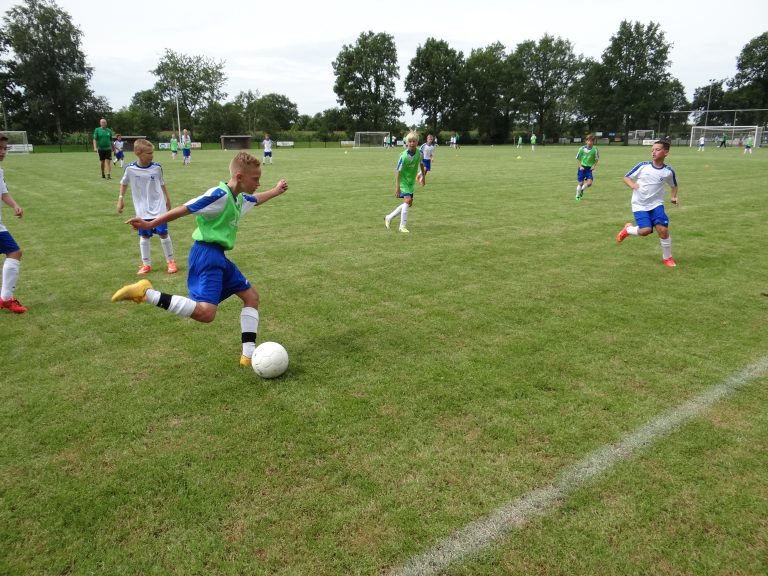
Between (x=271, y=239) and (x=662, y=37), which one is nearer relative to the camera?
(x=271, y=239)

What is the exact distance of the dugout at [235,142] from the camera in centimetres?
6388

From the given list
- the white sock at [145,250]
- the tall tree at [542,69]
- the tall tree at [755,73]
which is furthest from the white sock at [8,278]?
the tall tree at [755,73]

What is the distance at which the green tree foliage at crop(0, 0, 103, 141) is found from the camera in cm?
6531

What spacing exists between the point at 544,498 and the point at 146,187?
739cm

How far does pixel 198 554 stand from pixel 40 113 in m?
80.9

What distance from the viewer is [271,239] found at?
10.4 meters

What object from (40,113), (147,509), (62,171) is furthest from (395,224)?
(40,113)

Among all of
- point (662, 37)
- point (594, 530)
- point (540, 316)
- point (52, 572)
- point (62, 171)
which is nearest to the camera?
point (52, 572)

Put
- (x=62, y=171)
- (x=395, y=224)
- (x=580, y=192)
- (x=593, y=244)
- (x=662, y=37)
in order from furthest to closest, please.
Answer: (x=662, y=37) < (x=62, y=171) < (x=580, y=192) < (x=395, y=224) < (x=593, y=244)

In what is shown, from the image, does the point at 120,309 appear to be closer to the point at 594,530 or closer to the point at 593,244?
the point at 594,530

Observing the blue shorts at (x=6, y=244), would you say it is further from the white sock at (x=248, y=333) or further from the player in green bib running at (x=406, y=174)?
the player in green bib running at (x=406, y=174)

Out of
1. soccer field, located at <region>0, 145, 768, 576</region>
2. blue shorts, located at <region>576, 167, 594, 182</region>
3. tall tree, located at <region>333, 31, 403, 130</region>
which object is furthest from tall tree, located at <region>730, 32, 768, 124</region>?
soccer field, located at <region>0, 145, 768, 576</region>

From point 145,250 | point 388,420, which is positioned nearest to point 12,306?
point 145,250

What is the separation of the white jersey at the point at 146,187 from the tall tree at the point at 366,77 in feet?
278
